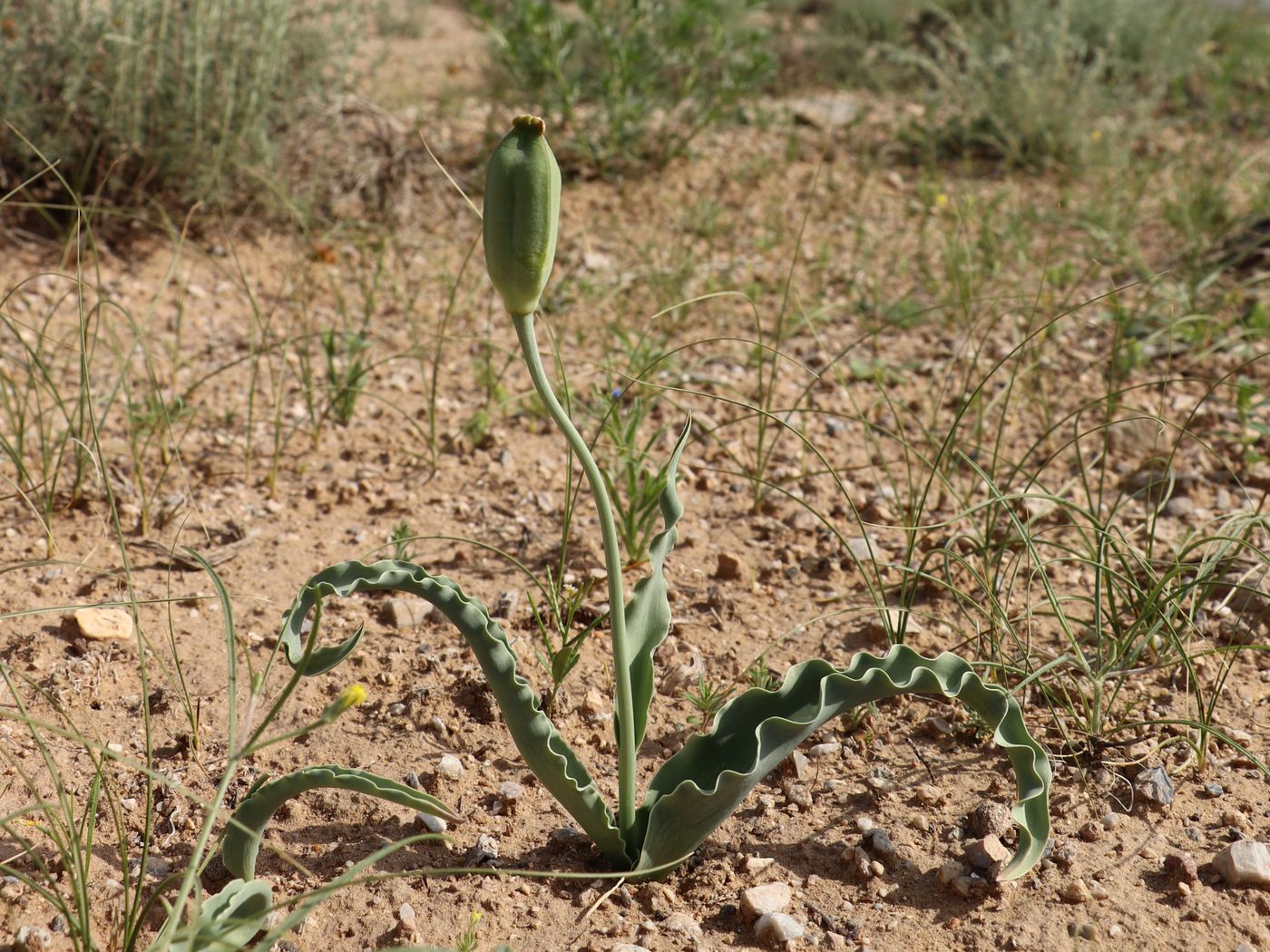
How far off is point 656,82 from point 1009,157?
4.80 feet

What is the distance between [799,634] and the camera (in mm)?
2295

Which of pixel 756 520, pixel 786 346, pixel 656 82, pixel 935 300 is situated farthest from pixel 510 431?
pixel 656 82

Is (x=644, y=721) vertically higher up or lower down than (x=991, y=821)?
higher up

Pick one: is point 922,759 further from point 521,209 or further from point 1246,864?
point 521,209

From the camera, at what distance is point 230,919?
136 centimetres

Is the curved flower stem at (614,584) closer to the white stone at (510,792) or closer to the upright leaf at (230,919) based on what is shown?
the white stone at (510,792)

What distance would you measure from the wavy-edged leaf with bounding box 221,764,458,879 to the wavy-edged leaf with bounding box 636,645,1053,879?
11.9 inches

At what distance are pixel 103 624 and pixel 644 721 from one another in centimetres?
107

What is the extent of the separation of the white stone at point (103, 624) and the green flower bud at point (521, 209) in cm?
123

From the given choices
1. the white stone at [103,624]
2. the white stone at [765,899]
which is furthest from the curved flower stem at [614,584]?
the white stone at [103,624]

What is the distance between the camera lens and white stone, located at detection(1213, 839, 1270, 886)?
1.66 metres

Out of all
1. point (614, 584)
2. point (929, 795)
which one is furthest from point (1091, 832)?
point (614, 584)

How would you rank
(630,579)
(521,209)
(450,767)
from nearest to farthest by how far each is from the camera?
(521,209) < (450,767) < (630,579)

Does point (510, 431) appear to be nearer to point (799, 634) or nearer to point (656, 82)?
point (799, 634)
